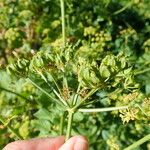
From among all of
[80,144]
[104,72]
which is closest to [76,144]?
[80,144]

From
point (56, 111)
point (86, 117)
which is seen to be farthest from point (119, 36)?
point (56, 111)

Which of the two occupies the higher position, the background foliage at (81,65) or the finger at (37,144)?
the background foliage at (81,65)

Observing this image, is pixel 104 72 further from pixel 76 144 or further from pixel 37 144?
pixel 37 144

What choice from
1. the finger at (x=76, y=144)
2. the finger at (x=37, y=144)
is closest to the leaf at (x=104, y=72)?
the finger at (x=76, y=144)

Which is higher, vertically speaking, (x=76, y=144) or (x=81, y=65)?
(x=81, y=65)

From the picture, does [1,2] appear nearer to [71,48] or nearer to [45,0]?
[45,0]

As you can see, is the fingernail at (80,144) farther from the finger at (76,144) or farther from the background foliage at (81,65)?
the background foliage at (81,65)
